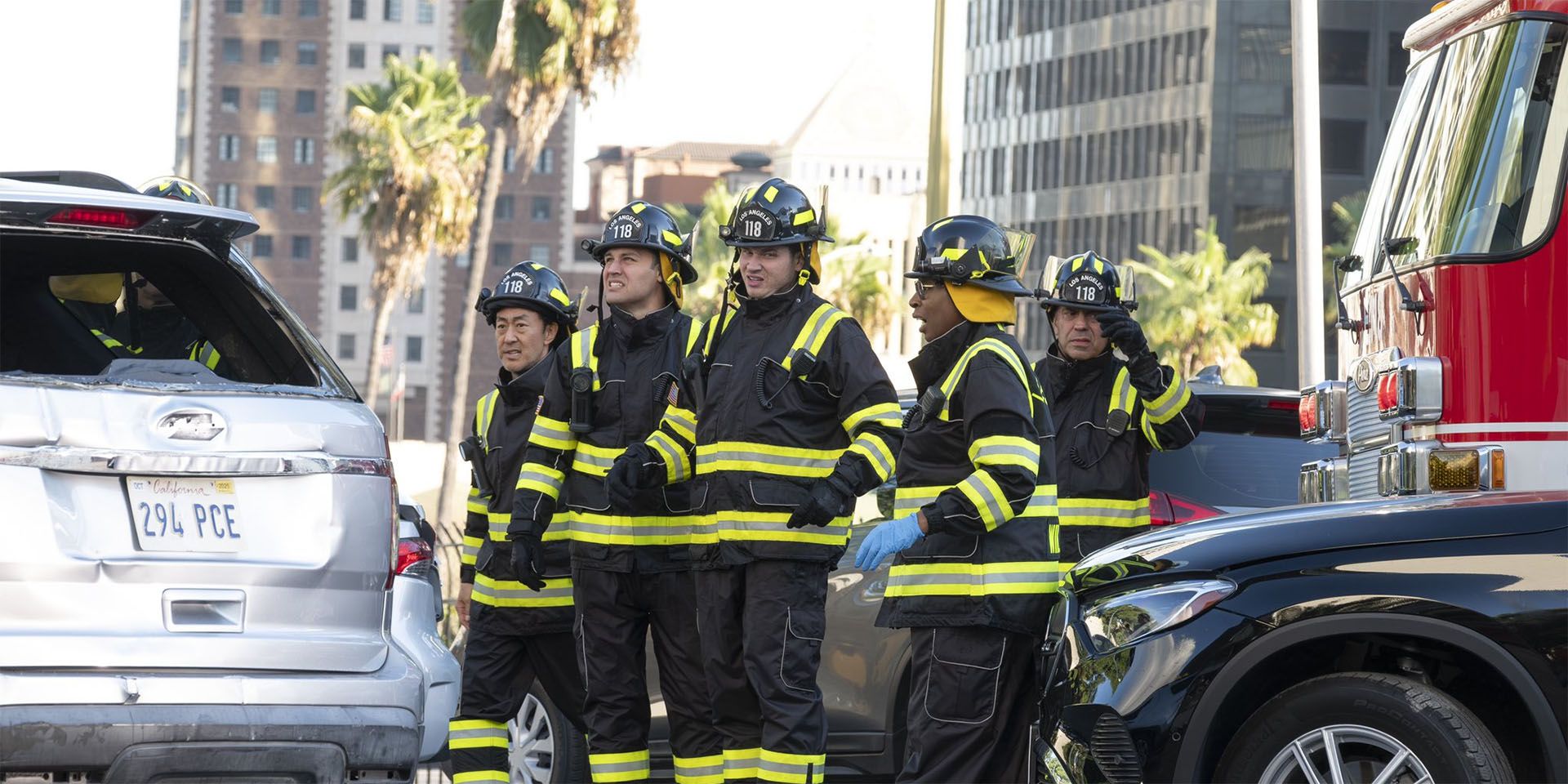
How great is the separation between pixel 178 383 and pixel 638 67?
30458 mm

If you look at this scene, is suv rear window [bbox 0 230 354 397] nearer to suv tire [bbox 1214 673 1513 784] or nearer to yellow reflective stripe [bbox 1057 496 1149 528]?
suv tire [bbox 1214 673 1513 784]

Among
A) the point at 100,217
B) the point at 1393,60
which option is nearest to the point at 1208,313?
the point at 1393,60

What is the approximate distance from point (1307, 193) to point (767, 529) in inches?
286

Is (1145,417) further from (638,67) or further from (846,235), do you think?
(846,235)

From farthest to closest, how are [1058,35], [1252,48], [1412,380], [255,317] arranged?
[1058,35]
[1252,48]
[1412,380]
[255,317]

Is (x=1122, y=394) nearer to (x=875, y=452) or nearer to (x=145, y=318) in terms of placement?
(x=875, y=452)

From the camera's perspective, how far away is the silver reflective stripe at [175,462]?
462 cm

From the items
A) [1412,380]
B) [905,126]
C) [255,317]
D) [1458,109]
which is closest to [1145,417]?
[1412,380]

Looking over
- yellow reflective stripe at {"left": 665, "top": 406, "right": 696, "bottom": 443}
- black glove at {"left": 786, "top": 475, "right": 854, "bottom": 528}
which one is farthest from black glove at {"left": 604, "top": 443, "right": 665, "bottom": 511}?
black glove at {"left": 786, "top": 475, "right": 854, "bottom": 528}

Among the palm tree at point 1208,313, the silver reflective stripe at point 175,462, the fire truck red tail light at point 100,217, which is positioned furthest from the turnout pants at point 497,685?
Answer: the palm tree at point 1208,313

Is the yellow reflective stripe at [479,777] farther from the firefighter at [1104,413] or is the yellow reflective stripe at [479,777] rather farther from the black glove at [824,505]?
the firefighter at [1104,413]

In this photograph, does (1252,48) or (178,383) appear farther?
(1252,48)

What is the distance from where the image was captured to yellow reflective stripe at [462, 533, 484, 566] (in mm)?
7610

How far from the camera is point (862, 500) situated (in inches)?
315
